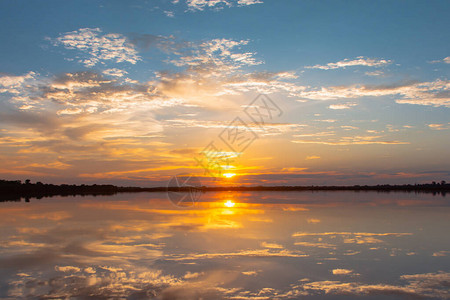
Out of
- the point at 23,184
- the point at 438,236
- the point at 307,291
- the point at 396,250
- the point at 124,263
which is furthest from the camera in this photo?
the point at 23,184

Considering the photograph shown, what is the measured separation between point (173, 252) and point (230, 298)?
4766 mm

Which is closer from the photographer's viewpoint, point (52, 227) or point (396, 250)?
point (396, 250)

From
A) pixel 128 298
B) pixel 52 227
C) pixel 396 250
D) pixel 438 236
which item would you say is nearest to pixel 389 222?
pixel 438 236

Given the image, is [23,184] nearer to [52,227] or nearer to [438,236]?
[52,227]

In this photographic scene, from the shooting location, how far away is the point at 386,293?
7.34 m

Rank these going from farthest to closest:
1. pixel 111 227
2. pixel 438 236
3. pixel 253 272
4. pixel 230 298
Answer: pixel 111 227
pixel 438 236
pixel 253 272
pixel 230 298

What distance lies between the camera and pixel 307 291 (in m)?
7.52

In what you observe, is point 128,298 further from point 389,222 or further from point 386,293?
point 389,222

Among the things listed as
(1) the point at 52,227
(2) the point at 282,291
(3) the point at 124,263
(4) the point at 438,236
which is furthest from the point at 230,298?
(1) the point at 52,227

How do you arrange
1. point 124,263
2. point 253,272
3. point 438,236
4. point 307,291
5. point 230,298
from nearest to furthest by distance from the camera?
point 230,298
point 307,291
point 253,272
point 124,263
point 438,236

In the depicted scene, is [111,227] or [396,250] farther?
[111,227]

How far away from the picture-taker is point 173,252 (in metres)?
11.5

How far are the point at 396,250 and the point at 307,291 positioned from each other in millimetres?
5436

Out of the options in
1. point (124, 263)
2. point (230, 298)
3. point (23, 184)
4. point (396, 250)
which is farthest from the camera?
point (23, 184)
